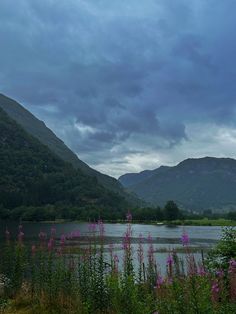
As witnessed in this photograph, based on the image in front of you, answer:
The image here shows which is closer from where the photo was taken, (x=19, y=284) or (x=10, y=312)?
(x=10, y=312)

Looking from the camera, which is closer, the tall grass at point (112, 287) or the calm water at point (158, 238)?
the tall grass at point (112, 287)

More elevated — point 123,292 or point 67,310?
point 123,292

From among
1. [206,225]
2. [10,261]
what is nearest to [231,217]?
[206,225]

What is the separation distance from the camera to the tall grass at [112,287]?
911 centimetres

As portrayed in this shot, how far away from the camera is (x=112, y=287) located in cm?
955

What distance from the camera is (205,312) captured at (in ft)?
27.5

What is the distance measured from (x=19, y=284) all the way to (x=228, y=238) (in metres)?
7.56

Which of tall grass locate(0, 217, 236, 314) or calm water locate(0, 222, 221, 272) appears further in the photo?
calm water locate(0, 222, 221, 272)

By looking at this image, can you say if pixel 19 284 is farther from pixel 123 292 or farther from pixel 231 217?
pixel 231 217

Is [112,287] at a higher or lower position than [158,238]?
higher

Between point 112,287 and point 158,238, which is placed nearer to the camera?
point 112,287

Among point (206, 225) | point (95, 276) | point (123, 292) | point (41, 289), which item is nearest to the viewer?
point (123, 292)

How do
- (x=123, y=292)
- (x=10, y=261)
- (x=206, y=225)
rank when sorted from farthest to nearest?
(x=206, y=225) → (x=10, y=261) → (x=123, y=292)

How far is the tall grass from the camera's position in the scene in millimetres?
9109
